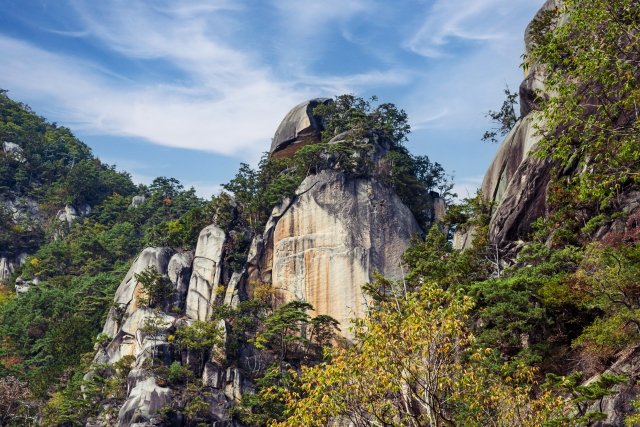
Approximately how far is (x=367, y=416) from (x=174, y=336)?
2368 centimetres

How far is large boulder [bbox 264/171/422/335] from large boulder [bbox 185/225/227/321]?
10.7 feet

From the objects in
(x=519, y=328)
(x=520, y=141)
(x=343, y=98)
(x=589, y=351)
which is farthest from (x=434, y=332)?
(x=343, y=98)

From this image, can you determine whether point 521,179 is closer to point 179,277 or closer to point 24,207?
point 179,277

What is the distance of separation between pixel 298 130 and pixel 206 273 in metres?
13.9

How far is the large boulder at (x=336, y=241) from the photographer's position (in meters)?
33.8

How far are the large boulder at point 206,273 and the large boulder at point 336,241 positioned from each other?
3252 millimetres

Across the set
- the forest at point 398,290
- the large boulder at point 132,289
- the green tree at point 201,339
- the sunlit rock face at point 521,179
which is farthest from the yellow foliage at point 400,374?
the large boulder at point 132,289

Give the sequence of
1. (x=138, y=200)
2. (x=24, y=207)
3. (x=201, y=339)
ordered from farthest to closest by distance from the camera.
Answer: (x=138, y=200) < (x=24, y=207) < (x=201, y=339)

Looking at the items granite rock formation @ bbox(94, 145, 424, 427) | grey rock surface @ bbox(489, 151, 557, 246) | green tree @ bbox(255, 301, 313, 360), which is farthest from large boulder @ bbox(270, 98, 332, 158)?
grey rock surface @ bbox(489, 151, 557, 246)

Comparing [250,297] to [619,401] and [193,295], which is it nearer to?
[193,295]

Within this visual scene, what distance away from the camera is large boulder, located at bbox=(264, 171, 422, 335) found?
33844 mm

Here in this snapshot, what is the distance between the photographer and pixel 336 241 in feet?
115

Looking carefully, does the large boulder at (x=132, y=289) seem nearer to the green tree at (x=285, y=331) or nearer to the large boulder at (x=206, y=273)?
the large boulder at (x=206, y=273)

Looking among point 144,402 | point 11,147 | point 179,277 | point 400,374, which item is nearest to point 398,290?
point 144,402
